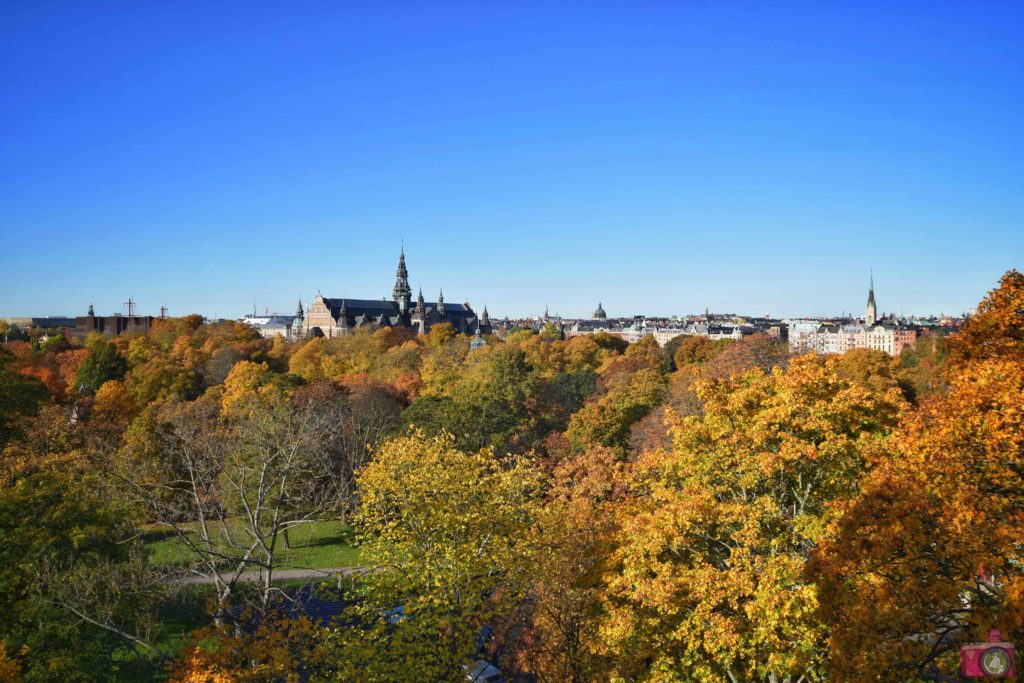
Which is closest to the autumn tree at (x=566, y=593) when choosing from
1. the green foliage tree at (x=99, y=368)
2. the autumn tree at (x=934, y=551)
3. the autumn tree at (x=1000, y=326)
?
the autumn tree at (x=934, y=551)

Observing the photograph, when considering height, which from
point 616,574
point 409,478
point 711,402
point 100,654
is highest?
point 711,402

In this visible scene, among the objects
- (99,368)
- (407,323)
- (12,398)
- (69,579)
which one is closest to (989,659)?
(69,579)

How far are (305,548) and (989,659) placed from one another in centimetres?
3056

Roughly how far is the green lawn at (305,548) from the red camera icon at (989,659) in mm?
24304

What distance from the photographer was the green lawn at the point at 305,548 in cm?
3158

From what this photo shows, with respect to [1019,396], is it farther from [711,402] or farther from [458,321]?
[458,321]

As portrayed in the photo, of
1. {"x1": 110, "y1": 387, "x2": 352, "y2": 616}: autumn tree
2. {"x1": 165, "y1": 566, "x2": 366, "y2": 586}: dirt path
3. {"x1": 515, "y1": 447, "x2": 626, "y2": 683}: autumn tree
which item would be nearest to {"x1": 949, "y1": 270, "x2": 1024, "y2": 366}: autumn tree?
{"x1": 515, "y1": 447, "x2": 626, "y2": 683}: autumn tree

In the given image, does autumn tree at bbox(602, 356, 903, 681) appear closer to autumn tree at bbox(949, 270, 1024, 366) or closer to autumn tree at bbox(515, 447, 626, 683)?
autumn tree at bbox(515, 447, 626, 683)

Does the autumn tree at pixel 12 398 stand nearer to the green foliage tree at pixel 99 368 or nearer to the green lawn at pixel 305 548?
the green lawn at pixel 305 548

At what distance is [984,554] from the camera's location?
10047 mm

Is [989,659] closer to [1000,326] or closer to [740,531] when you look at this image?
[740,531]

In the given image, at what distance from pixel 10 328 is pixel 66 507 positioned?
118345 millimetres

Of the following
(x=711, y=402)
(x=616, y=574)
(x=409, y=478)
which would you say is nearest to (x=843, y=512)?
(x=616, y=574)

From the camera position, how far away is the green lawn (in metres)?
31.6
